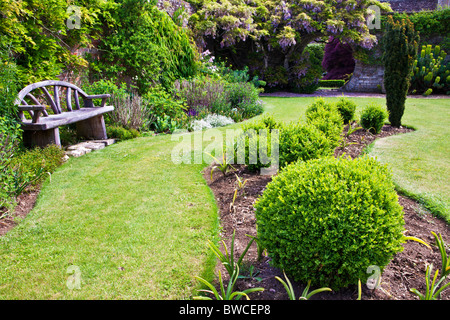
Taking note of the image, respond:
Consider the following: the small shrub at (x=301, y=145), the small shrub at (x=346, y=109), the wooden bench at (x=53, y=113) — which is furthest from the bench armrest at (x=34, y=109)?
the small shrub at (x=346, y=109)

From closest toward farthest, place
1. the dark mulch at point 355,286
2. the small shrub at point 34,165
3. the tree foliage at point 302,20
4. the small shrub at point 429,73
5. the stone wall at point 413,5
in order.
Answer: the dark mulch at point 355,286 < the small shrub at point 34,165 < the small shrub at point 429,73 < the tree foliage at point 302,20 < the stone wall at point 413,5

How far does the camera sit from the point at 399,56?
6.43 metres

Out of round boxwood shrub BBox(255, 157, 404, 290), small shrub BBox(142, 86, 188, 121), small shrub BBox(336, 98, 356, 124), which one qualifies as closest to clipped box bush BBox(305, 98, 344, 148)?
small shrub BBox(336, 98, 356, 124)

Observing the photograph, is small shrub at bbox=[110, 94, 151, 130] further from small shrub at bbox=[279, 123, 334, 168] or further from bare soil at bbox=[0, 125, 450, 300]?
small shrub at bbox=[279, 123, 334, 168]

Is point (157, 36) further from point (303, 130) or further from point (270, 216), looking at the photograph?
point (270, 216)

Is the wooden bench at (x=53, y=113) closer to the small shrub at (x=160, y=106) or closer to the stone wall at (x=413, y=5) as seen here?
the small shrub at (x=160, y=106)

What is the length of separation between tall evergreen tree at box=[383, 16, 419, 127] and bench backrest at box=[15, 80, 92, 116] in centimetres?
648

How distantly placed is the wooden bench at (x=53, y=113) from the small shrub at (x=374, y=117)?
17.4 ft

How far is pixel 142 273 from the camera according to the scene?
225cm

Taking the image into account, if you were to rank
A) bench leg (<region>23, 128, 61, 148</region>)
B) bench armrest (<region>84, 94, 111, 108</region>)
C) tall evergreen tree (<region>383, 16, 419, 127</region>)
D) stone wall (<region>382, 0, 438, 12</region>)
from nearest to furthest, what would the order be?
bench leg (<region>23, 128, 61, 148</region>) < bench armrest (<region>84, 94, 111, 108</region>) < tall evergreen tree (<region>383, 16, 419, 127</region>) < stone wall (<region>382, 0, 438, 12</region>)

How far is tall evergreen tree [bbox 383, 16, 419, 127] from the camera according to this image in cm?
637

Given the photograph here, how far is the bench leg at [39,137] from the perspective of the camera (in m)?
4.30
